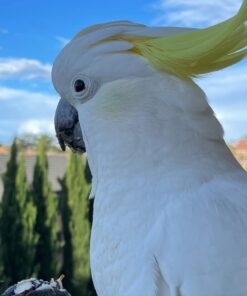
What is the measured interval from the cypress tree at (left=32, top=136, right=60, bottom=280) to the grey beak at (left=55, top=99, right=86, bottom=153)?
346 centimetres

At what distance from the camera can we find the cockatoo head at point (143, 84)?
92cm

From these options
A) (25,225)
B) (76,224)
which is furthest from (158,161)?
(76,224)

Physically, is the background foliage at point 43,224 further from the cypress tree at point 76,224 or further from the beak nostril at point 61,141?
the beak nostril at point 61,141

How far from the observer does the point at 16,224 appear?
168 inches

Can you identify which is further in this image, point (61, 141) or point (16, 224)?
point (16, 224)

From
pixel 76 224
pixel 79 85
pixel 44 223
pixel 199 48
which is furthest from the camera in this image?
pixel 76 224

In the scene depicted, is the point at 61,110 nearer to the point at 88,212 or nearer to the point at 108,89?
the point at 108,89

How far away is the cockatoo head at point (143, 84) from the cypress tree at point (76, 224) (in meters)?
3.79

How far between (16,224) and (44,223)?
1.05 ft

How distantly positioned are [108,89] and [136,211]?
236mm

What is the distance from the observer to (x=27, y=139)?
16.9 ft

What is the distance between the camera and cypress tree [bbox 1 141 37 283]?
4.27 meters

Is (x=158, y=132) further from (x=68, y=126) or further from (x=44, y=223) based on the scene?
(x=44, y=223)

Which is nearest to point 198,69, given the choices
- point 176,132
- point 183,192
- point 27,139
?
point 176,132
